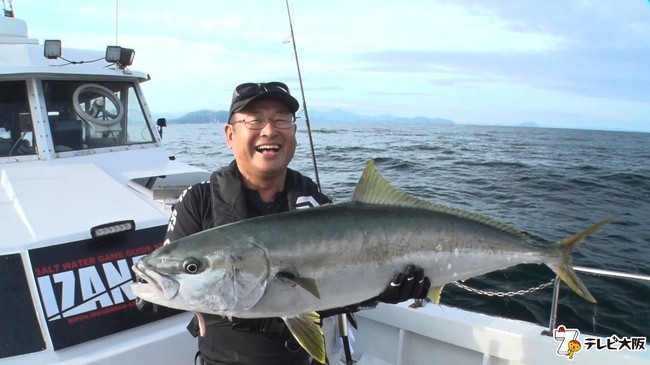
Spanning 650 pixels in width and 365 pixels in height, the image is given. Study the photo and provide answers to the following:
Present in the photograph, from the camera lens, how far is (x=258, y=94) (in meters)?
2.79

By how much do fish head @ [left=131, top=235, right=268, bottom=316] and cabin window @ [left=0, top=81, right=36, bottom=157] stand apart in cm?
458

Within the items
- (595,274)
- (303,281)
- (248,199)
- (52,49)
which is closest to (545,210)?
(595,274)

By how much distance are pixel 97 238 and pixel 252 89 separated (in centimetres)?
203

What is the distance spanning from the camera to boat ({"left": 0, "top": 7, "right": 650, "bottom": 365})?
3328 mm

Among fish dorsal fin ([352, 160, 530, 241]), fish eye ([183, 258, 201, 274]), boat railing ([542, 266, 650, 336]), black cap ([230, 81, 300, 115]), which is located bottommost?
boat railing ([542, 266, 650, 336])

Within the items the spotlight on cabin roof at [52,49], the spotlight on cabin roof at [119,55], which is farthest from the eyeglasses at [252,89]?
the spotlight on cabin roof at [119,55]

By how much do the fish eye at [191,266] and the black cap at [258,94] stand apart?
3.55 ft

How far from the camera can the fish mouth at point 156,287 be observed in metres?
2.19

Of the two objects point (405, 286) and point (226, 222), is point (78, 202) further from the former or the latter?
point (405, 286)

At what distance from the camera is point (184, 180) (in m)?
5.68

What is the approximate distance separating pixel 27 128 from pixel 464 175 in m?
19.0

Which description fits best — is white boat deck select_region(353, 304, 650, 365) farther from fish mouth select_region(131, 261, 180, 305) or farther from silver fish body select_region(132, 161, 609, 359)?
fish mouth select_region(131, 261, 180, 305)

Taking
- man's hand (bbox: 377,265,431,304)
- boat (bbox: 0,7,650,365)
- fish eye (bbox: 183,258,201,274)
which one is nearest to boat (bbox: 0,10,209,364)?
boat (bbox: 0,7,650,365)

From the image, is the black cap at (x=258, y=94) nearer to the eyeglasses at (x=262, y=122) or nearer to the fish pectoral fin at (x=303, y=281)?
the eyeglasses at (x=262, y=122)
